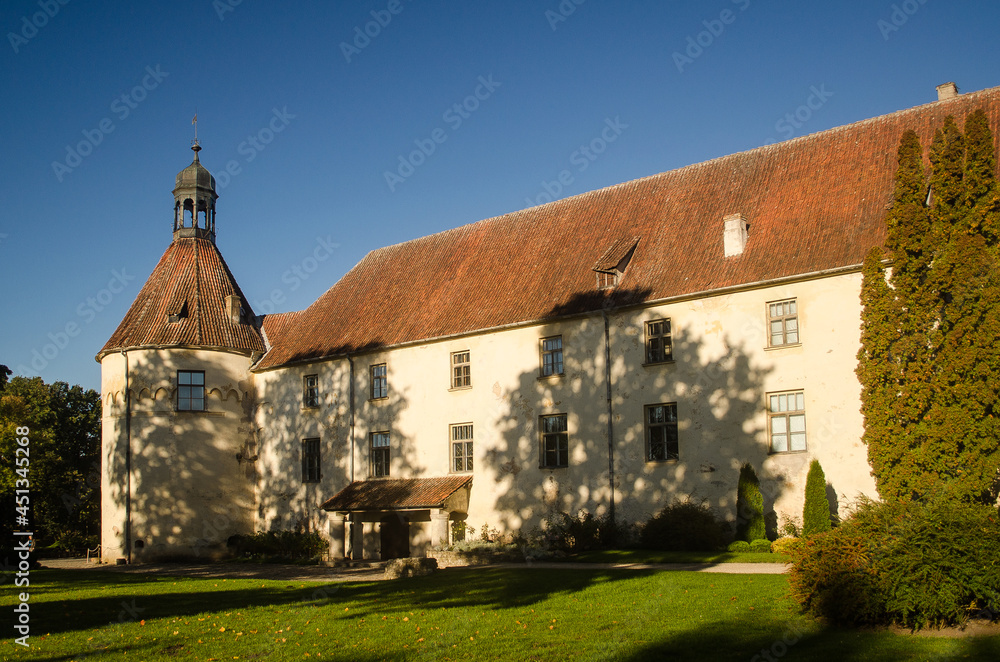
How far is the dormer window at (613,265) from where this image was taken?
85.4ft

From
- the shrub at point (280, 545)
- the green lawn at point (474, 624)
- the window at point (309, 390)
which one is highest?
the window at point (309, 390)

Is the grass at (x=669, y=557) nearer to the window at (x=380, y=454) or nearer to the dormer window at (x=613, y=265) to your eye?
the dormer window at (x=613, y=265)

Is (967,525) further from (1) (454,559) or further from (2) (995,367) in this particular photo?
(1) (454,559)

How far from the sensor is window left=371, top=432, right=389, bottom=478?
99.9ft

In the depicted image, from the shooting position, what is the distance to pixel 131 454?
33.1 metres

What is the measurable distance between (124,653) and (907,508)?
10.2m

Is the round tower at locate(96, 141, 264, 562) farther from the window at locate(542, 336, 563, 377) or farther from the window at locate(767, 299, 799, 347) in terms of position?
the window at locate(767, 299, 799, 347)

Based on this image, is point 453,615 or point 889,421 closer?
point 453,615

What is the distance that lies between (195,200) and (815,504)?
27.9m

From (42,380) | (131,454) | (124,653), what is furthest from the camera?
(42,380)

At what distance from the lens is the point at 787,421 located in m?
22.2

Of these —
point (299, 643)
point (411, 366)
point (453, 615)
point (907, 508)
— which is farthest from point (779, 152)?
point (299, 643)

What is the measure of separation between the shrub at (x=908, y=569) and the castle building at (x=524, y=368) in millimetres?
9436

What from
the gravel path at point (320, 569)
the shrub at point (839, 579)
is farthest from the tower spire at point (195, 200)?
the shrub at point (839, 579)
